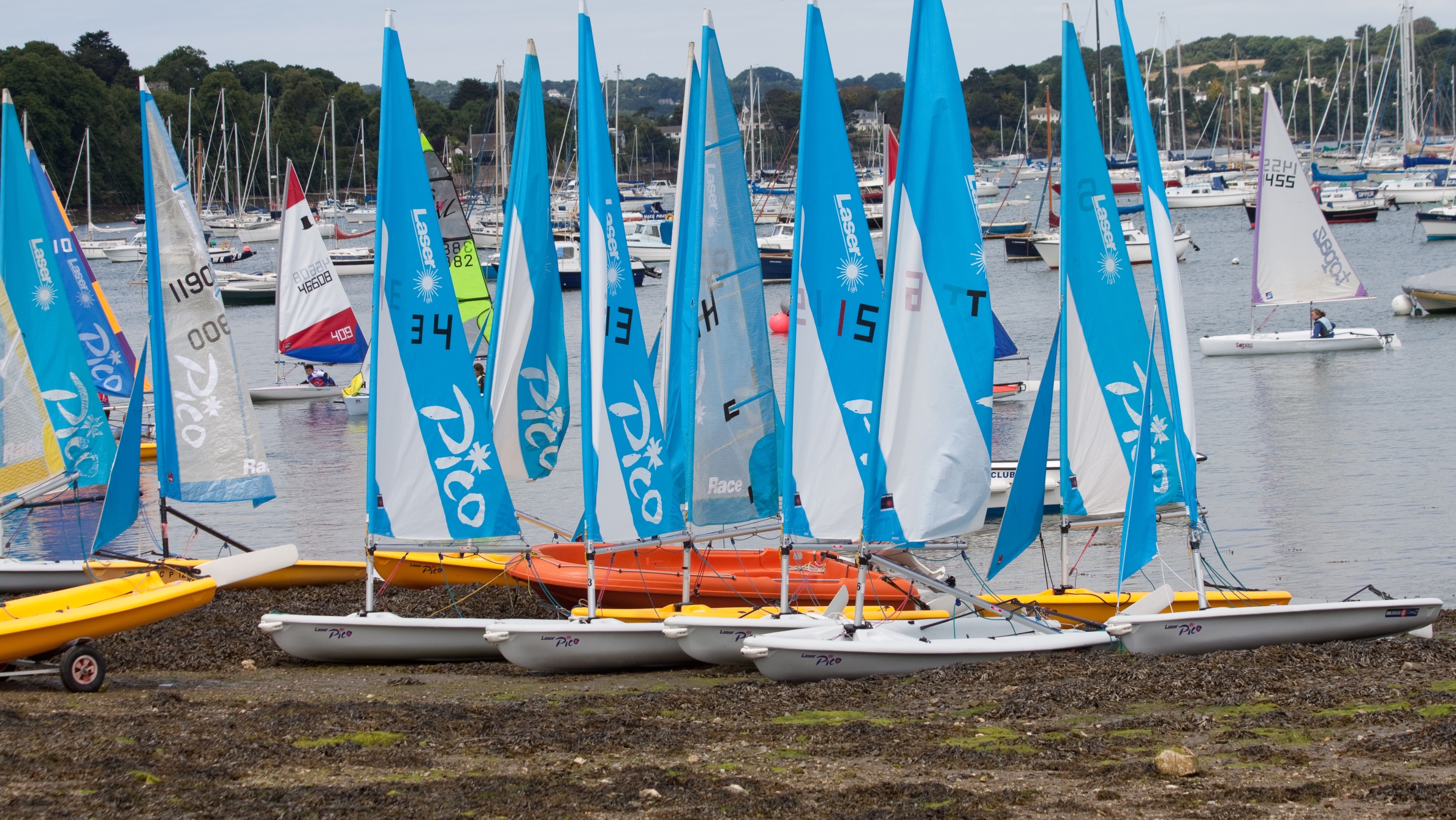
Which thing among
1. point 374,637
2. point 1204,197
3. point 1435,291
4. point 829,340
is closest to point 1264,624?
point 829,340

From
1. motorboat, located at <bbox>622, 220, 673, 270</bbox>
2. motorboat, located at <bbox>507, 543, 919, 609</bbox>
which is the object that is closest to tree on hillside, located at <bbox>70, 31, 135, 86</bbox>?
motorboat, located at <bbox>622, 220, 673, 270</bbox>

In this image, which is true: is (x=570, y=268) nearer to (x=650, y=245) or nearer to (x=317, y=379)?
(x=650, y=245)

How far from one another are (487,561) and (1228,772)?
10318 mm

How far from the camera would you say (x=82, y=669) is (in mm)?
12406

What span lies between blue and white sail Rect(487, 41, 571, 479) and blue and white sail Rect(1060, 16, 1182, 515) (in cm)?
606

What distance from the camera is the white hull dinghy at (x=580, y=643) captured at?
13.2 m

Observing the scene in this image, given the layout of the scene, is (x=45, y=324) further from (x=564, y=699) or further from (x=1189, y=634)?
(x=1189, y=634)

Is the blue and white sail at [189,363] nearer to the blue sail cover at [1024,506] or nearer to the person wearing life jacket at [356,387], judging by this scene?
the blue sail cover at [1024,506]

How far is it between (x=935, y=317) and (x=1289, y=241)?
94.4ft

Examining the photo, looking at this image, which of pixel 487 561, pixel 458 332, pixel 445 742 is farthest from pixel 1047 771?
pixel 487 561

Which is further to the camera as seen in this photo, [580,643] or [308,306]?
[308,306]

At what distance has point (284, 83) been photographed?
130m

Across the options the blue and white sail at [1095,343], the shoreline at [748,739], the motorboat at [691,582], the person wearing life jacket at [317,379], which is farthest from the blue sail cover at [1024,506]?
the person wearing life jacket at [317,379]

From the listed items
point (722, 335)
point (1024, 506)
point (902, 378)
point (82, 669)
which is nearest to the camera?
point (82, 669)
